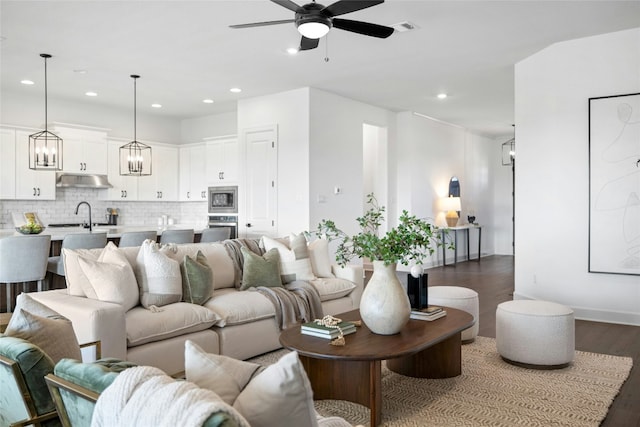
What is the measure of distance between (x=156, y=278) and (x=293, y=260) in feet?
4.55

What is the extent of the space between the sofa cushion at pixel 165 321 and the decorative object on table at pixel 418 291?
4.61 feet

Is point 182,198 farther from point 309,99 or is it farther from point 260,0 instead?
point 260,0

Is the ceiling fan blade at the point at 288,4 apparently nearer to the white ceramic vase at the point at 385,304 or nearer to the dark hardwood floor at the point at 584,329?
the white ceramic vase at the point at 385,304

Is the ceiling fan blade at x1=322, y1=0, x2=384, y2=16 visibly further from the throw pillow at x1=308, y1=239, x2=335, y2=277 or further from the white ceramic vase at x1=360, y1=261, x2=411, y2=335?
the throw pillow at x1=308, y1=239, x2=335, y2=277

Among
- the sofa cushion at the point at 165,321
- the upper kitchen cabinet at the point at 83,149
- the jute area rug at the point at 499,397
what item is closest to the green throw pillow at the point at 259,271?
the sofa cushion at the point at 165,321

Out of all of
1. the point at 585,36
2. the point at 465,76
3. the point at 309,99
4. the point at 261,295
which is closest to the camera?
the point at 261,295

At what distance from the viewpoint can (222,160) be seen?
8625 millimetres

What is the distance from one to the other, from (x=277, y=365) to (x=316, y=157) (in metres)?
6.04

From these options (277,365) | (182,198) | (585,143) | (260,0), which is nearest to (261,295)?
(260,0)

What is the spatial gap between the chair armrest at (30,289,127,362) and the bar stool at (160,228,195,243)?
2931mm

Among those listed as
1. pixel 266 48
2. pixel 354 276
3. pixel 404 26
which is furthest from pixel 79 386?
pixel 266 48

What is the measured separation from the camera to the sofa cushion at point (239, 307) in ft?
11.9

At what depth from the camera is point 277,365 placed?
1157 millimetres

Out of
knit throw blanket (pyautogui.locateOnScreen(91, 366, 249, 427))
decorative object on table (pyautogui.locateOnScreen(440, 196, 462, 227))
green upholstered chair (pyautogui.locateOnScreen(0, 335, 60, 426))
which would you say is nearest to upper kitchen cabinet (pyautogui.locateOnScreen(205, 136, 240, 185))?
decorative object on table (pyautogui.locateOnScreen(440, 196, 462, 227))
